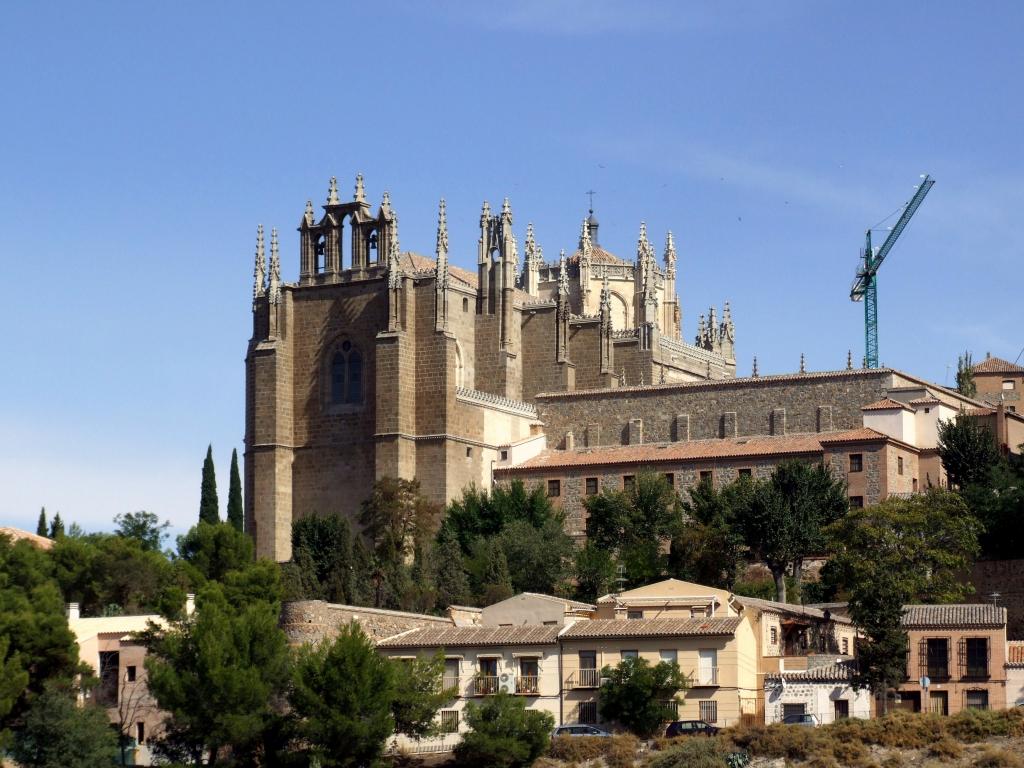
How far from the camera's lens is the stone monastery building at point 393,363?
85.2 m

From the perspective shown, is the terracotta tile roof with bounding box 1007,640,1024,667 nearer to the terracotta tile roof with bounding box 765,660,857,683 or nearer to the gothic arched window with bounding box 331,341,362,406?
the terracotta tile roof with bounding box 765,660,857,683

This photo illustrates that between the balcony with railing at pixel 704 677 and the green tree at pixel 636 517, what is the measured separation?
801 inches

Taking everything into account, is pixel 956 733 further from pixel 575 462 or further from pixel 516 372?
pixel 516 372

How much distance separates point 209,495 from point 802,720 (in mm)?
35881

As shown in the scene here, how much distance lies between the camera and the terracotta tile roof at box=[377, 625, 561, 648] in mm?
57719

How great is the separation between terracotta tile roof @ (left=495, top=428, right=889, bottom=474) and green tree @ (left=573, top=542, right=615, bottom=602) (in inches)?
301

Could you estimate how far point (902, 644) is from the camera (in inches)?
2229

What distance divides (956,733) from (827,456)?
2881 centimetres

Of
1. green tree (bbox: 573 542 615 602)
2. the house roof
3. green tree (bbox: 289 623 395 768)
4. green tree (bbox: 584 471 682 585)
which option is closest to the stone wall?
green tree (bbox: 289 623 395 768)

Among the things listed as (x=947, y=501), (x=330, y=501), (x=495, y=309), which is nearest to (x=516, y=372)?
(x=495, y=309)

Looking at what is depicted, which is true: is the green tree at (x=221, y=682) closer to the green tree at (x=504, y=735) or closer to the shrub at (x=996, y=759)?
the green tree at (x=504, y=735)

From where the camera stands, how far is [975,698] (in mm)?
56625

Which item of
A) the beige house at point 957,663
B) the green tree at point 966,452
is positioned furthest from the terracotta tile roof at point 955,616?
the green tree at point 966,452

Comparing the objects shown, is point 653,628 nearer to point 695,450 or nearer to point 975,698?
point 975,698
